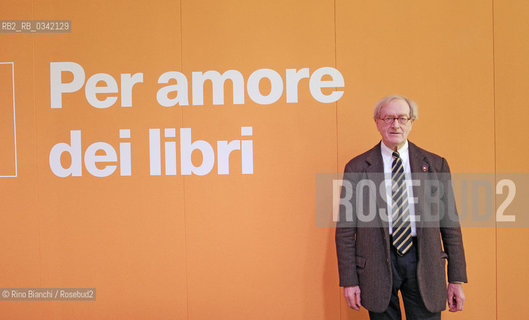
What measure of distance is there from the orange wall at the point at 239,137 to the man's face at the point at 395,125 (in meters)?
0.74

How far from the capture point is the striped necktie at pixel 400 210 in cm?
208

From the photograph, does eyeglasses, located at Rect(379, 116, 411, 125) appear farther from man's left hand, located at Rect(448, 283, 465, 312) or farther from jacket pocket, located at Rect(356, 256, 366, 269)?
man's left hand, located at Rect(448, 283, 465, 312)

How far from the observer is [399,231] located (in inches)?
82.3

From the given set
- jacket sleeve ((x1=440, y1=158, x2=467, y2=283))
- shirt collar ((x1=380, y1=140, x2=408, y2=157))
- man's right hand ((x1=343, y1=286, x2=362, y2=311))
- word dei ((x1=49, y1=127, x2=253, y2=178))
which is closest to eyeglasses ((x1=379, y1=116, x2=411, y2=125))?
shirt collar ((x1=380, y1=140, x2=408, y2=157))

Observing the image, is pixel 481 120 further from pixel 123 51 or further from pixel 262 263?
pixel 123 51

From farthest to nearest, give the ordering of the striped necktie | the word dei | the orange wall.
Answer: the word dei → the orange wall → the striped necktie

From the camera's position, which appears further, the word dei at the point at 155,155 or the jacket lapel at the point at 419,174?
the word dei at the point at 155,155

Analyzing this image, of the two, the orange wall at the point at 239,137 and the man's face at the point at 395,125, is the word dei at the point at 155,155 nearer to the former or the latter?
the orange wall at the point at 239,137

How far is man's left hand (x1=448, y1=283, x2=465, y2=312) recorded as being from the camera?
2.19 m

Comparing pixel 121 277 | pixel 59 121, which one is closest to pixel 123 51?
pixel 59 121

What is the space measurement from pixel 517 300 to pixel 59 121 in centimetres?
380

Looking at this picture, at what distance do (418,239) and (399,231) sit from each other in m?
0.10

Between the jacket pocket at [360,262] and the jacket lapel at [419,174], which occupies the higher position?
the jacket lapel at [419,174]

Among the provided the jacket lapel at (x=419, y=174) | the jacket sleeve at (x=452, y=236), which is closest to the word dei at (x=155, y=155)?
the jacket lapel at (x=419, y=174)
